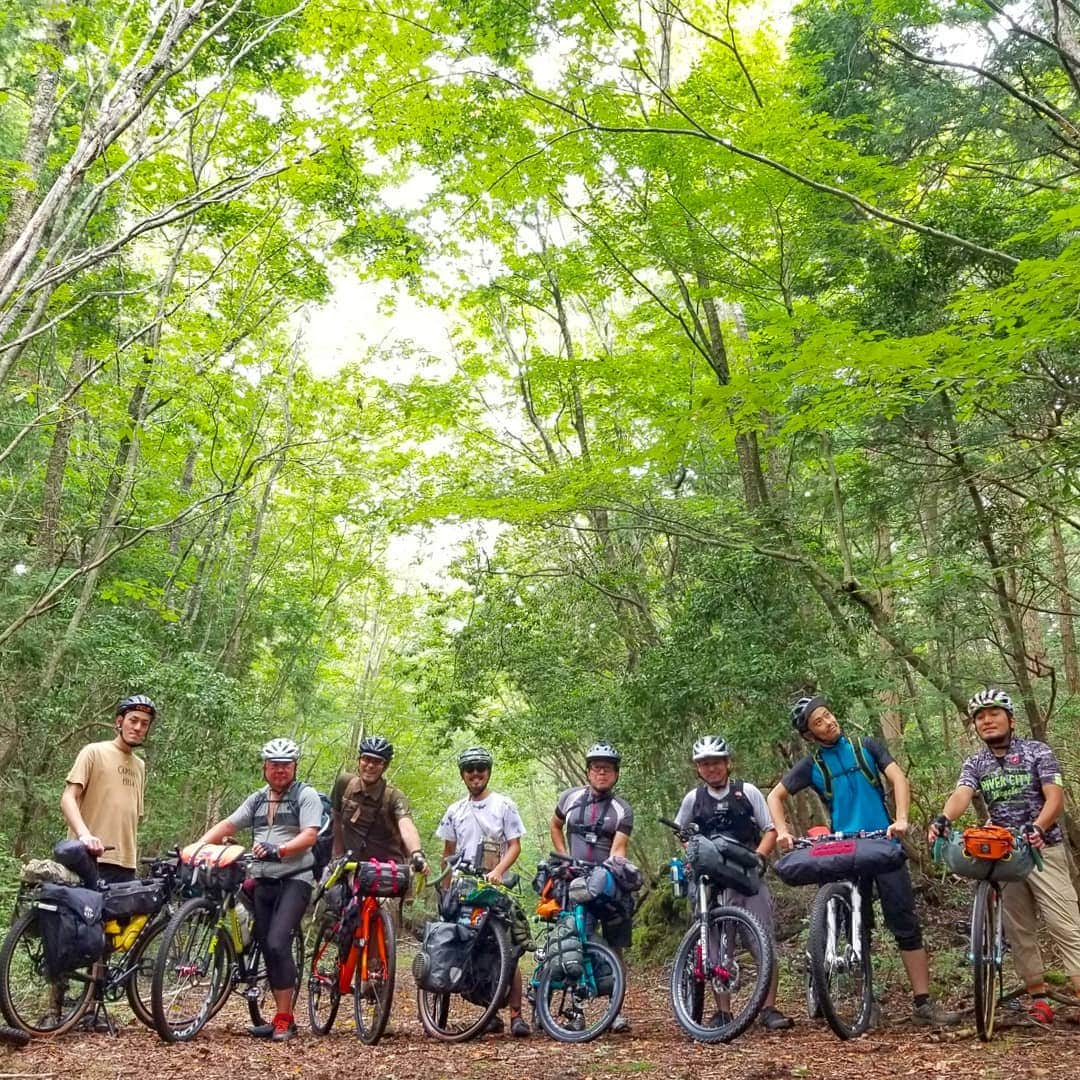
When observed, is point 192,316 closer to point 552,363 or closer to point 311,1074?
point 552,363

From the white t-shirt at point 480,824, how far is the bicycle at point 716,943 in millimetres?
1335

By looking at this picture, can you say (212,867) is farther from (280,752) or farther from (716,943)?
(716,943)

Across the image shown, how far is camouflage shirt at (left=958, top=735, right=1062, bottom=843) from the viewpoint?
4.94 meters

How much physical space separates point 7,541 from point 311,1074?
30.1 ft

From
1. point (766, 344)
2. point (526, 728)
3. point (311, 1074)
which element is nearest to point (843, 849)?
point (311, 1074)

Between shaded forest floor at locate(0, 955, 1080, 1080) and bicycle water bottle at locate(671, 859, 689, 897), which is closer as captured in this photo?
shaded forest floor at locate(0, 955, 1080, 1080)

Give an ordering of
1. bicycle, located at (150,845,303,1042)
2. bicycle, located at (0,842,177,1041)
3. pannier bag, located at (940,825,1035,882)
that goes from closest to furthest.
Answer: pannier bag, located at (940,825,1035,882)
bicycle, located at (0,842,177,1041)
bicycle, located at (150,845,303,1042)

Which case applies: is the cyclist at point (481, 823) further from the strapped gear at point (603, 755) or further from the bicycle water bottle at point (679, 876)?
the bicycle water bottle at point (679, 876)

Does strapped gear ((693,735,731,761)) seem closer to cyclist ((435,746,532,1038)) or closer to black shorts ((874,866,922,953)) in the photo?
black shorts ((874,866,922,953))

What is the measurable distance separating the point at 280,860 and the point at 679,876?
2519mm

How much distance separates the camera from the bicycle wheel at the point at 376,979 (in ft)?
16.8

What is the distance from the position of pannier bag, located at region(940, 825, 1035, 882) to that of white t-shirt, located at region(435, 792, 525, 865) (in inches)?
110

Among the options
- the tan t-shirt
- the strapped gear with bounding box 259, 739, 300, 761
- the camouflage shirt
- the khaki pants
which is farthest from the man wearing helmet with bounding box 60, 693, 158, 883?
the khaki pants

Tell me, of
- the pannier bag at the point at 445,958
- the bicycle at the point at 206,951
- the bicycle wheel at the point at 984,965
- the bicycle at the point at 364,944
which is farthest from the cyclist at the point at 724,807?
the bicycle at the point at 206,951
